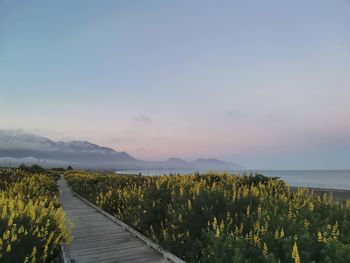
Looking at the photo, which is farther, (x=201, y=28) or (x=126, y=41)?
(x=126, y=41)

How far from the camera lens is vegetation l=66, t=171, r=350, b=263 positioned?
4711 millimetres

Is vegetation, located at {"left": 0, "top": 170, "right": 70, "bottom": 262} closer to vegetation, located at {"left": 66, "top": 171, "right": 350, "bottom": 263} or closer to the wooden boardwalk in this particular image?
the wooden boardwalk

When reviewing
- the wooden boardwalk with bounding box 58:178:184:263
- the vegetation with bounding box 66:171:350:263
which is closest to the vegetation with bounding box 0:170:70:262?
the wooden boardwalk with bounding box 58:178:184:263

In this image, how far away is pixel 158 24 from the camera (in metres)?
15.5

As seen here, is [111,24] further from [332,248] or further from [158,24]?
[332,248]

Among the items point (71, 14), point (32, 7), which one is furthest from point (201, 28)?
point (32, 7)

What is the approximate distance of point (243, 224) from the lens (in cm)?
638

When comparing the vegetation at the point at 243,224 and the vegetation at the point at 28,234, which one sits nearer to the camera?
the vegetation at the point at 243,224

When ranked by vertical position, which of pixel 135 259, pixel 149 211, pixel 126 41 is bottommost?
pixel 135 259

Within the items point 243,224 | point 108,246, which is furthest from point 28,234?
point 243,224

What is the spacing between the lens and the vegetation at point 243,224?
15.5 ft

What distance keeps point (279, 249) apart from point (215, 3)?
1081 centimetres

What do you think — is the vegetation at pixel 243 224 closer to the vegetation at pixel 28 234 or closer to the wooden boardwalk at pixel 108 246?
the wooden boardwalk at pixel 108 246

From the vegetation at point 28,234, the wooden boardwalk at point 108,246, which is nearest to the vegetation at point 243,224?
the wooden boardwalk at point 108,246
